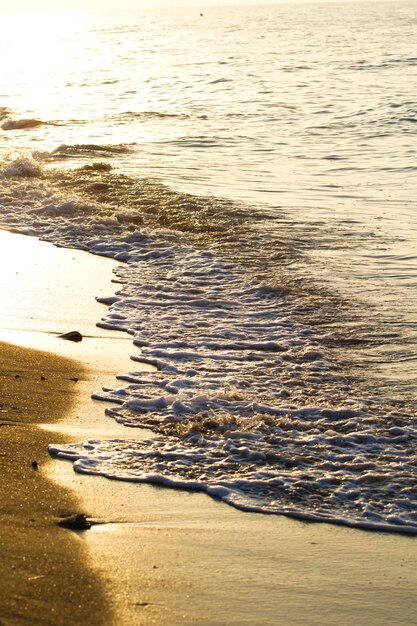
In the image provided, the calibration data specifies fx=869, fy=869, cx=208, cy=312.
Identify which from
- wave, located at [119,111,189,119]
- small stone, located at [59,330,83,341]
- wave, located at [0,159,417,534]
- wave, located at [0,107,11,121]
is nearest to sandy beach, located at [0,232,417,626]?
wave, located at [0,159,417,534]

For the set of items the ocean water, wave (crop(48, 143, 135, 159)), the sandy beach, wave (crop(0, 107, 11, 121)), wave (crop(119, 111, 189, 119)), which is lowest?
wave (crop(119, 111, 189, 119))

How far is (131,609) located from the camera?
10.5ft

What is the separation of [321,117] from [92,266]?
1471cm

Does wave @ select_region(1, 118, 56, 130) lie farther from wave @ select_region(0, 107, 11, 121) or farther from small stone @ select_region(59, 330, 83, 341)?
small stone @ select_region(59, 330, 83, 341)

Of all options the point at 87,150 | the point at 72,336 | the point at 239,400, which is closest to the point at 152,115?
the point at 87,150

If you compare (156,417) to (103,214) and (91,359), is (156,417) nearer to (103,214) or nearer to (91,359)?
(91,359)

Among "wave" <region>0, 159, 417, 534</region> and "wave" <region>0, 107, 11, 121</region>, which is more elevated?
"wave" <region>0, 159, 417, 534</region>

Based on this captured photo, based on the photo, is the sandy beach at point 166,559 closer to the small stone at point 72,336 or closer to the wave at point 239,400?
the wave at point 239,400

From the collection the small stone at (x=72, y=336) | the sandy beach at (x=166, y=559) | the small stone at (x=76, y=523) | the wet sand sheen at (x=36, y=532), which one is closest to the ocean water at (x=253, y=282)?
the sandy beach at (x=166, y=559)

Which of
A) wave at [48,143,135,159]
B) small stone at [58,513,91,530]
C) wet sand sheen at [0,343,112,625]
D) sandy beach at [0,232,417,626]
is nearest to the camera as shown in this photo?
wet sand sheen at [0,343,112,625]

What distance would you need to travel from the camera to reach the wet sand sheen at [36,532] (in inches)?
123

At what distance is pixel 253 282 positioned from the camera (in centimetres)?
859

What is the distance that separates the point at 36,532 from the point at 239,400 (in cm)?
218

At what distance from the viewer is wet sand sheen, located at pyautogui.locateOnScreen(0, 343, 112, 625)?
123 inches
